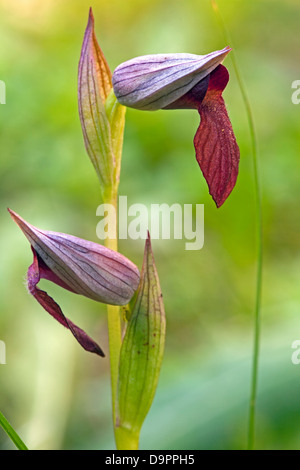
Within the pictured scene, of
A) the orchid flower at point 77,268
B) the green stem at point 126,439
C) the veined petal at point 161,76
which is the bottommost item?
the green stem at point 126,439

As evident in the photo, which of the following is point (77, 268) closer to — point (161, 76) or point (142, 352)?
point (142, 352)

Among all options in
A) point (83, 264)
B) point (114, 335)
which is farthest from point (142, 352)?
point (83, 264)

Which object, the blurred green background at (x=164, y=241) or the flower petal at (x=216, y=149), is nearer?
the flower petal at (x=216, y=149)

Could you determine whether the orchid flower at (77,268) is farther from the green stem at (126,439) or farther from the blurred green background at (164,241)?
the blurred green background at (164,241)

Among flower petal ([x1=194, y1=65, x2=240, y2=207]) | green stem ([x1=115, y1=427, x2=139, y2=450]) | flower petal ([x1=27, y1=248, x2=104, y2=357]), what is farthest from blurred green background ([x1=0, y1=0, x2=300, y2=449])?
flower petal ([x1=194, y1=65, x2=240, y2=207])

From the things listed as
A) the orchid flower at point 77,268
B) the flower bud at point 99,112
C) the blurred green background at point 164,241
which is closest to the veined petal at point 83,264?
the orchid flower at point 77,268

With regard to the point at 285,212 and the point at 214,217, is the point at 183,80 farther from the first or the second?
the point at 285,212

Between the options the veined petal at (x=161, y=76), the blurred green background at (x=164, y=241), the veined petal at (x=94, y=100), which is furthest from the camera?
the blurred green background at (x=164, y=241)
